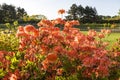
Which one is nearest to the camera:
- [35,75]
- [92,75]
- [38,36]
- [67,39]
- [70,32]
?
[92,75]

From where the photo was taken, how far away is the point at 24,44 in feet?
26.3

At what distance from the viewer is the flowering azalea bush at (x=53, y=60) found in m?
6.92

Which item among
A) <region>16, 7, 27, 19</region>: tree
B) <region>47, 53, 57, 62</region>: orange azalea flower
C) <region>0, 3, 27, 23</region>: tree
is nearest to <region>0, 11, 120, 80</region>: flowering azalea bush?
<region>47, 53, 57, 62</region>: orange azalea flower

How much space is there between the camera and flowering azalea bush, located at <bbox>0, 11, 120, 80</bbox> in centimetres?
692

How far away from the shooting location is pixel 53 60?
6953 millimetres

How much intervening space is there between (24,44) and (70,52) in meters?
1.22

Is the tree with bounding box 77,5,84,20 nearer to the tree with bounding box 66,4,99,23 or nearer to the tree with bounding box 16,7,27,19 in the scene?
the tree with bounding box 66,4,99,23

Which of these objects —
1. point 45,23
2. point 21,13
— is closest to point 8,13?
point 21,13

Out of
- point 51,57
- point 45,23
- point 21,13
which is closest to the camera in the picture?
point 51,57

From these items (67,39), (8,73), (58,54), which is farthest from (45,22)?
(8,73)

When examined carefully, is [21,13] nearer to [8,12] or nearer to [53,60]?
[8,12]

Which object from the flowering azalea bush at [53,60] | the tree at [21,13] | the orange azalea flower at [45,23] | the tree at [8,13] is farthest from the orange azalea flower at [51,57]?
the tree at [21,13]

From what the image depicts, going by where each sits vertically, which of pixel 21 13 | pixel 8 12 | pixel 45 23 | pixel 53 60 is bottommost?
pixel 21 13

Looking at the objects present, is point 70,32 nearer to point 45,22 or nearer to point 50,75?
point 45,22
